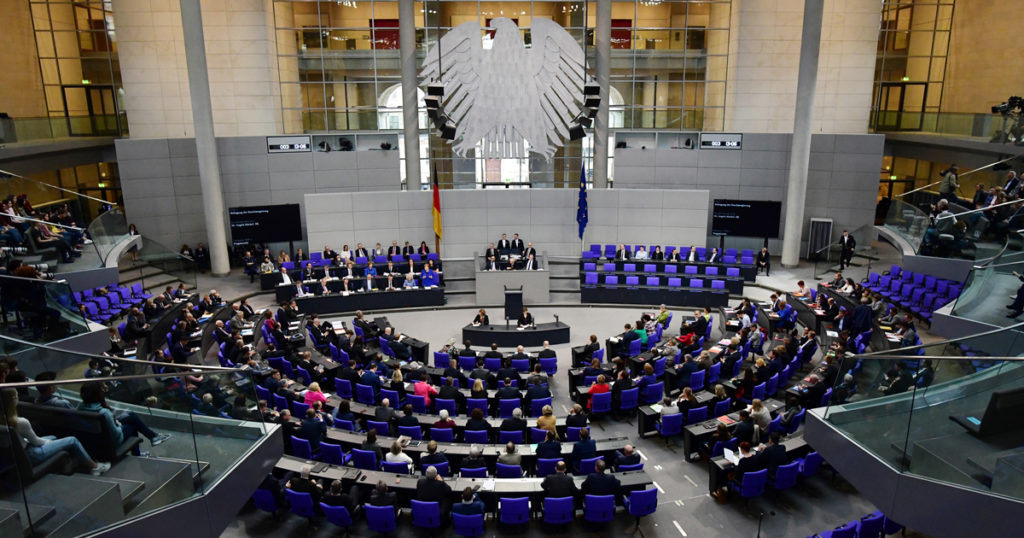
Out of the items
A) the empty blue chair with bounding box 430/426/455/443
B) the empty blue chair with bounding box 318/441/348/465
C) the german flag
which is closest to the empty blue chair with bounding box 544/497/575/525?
the empty blue chair with bounding box 430/426/455/443

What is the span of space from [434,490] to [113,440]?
12.6ft

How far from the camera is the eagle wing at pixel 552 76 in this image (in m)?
20.1

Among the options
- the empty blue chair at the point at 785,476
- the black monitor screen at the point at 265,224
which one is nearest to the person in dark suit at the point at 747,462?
the empty blue chair at the point at 785,476

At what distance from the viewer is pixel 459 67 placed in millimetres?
20219

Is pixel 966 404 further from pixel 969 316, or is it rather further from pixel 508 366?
pixel 508 366

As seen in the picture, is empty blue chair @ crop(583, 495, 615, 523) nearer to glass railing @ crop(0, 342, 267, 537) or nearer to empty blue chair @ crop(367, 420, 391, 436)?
empty blue chair @ crop(367, 420, 391, 436)

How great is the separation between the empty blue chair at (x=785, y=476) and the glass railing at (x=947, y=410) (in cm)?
171

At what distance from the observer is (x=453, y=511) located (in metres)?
8.19

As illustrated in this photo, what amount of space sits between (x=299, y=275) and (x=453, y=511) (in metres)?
13.0

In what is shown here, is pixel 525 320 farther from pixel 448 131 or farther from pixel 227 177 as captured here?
pixel 227 177

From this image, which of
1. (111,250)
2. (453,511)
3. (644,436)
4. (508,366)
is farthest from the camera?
(111,250)

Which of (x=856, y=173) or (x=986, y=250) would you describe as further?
(x=856, y=173)

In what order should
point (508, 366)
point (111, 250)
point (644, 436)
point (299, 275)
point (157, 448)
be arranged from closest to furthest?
point (157, 448) → point (644, 436) → point (508, 366) → point (111, 250) → point (299, 275)

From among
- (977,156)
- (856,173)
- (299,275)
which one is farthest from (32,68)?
(977,156)
